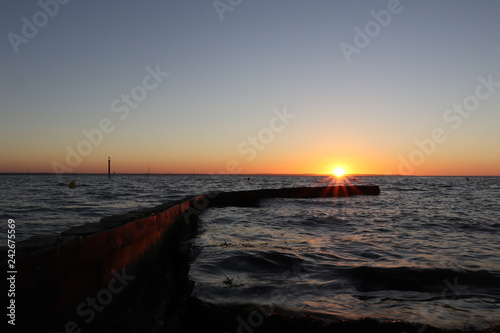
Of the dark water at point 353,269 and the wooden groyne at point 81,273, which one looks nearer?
the wooden groyne at point 81,273

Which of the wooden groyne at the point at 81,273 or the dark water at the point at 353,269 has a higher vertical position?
the wooden groyne at the point at 81,273

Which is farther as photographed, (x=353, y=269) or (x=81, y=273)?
(x=353, y=269)

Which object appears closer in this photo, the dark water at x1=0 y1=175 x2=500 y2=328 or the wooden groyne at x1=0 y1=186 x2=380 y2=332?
the wooden groyne at x1=0 y1=186 x2=380 y2=332

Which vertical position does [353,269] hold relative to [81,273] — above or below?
below

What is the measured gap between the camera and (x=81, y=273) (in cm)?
424

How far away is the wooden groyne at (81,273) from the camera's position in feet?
11.2

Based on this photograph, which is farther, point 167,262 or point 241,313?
point 167,262

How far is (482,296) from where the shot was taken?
21.4ft

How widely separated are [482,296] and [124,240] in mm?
6319

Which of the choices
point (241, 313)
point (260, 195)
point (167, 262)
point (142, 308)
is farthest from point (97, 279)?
point (260, 195)

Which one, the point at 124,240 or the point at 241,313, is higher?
the point at 124,240

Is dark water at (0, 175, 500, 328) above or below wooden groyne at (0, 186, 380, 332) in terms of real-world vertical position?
below

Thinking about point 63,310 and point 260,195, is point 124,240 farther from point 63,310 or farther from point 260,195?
point 260,195

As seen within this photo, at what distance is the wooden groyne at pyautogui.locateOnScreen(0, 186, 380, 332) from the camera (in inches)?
134
